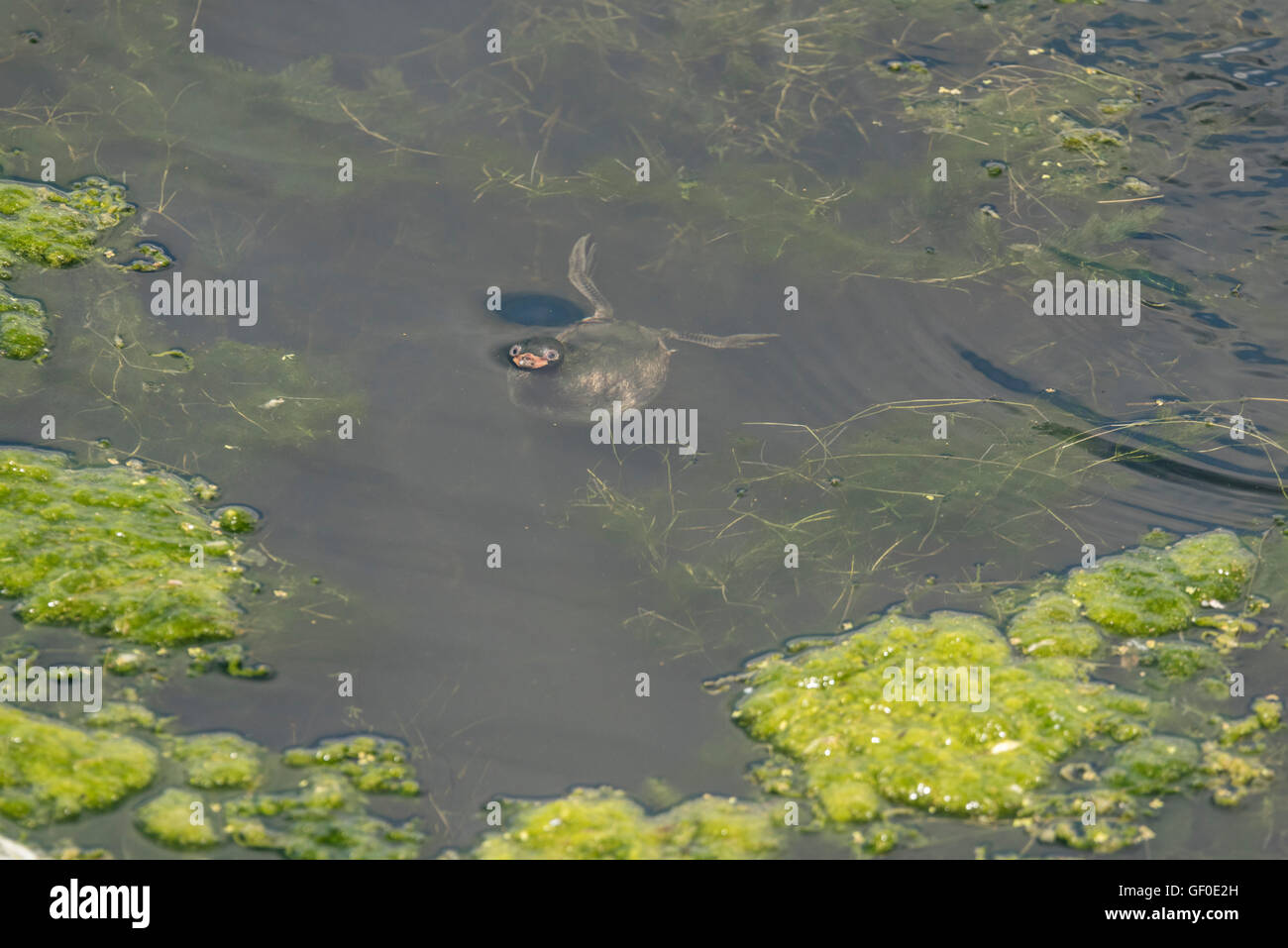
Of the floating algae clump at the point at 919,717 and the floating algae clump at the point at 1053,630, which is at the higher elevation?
the floating algae clump at the point at 1053,630

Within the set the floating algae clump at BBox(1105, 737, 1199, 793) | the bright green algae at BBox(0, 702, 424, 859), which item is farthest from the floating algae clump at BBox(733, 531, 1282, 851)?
the bright green algae at BBox(0, 702, 424, 859)

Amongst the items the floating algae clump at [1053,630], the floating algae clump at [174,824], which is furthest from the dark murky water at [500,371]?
the floating algae clump at [1053,630]

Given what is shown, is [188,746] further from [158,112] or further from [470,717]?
[158,112]

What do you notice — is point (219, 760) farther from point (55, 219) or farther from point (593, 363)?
point (55, 219)

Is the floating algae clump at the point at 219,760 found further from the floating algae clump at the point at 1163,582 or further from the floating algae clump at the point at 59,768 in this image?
the floating algae clump at the point at 1163,582

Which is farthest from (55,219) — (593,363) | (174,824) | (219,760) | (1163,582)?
(1163,582)

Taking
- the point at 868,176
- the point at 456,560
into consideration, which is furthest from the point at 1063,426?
the point at 456,560
